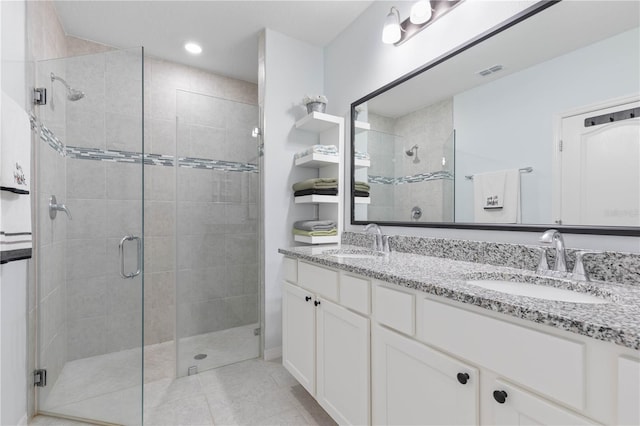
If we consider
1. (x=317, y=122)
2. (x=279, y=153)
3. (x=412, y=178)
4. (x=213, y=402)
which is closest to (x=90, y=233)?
(x=213, y=402)

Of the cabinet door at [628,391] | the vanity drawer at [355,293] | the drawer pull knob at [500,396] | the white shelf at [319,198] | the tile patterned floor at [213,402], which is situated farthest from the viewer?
the white shelf at [319,198]

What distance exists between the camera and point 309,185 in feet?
7.39

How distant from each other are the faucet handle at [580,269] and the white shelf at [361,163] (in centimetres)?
136

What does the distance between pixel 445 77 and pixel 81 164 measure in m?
2.08

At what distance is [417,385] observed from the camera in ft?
3.32

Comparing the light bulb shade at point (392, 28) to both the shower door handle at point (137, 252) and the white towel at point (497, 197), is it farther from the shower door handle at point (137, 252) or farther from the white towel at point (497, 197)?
the shower door handle at point (137, 252)

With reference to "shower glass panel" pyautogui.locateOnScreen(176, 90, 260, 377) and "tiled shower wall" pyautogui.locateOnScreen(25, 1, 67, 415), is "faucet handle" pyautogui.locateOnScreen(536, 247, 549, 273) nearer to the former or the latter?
"shower glass panel" pyautogui.locateOnScreen(176, 90, 260, 377)

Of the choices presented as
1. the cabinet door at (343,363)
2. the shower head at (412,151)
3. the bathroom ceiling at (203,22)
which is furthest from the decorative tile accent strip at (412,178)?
the bathroom ceiling at (203,22)

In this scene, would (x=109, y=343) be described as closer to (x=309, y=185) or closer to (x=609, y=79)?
(x=309, y=185)

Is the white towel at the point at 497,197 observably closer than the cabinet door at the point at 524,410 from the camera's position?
No

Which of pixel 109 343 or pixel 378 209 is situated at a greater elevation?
pixel 378 209

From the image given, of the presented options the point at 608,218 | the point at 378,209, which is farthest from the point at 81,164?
the point at 608,218

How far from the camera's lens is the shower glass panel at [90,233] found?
5.39 feet

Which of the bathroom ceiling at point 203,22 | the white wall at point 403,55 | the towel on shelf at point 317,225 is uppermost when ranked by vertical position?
the bathroom ceiling at point 203,22
